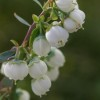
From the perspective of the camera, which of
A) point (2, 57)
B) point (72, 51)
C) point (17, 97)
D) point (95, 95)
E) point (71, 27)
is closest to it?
point (71, 27)

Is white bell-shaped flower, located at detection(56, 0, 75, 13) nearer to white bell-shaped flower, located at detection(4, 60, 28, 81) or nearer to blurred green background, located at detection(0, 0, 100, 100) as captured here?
white bell-shaped flower, located at detection(4, 60, 28, 81)

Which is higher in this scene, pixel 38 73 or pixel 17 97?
pixel 38 73

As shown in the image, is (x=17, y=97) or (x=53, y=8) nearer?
(x=53, y=8)

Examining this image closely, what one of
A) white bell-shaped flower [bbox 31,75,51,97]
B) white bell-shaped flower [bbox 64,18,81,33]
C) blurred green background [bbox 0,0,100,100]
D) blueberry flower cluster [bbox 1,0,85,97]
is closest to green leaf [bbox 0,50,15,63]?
blueberry flower cluster [bbox 1,0,85,97]

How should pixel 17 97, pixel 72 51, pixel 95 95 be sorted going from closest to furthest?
pixel 17 97 → pixel 95 95 → pixel 72 51

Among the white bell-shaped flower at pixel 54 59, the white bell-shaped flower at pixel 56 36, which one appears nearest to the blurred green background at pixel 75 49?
the white bell-shaped flower at pixel 54 59

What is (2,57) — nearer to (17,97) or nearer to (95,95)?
(17,97)

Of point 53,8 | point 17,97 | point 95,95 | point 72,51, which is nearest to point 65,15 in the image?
point 53,8
